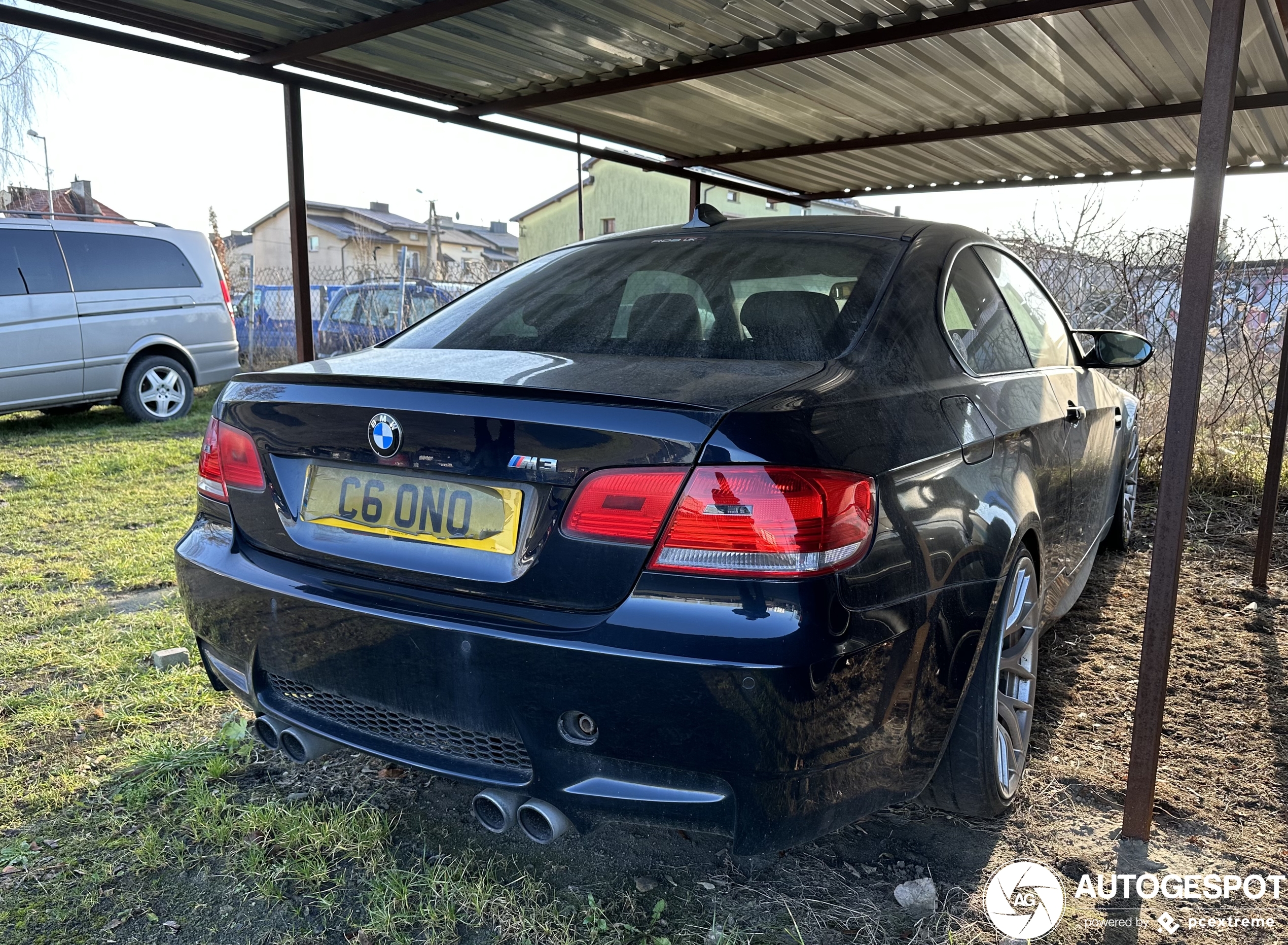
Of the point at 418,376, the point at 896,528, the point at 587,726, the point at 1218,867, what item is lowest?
the point at 1218,867

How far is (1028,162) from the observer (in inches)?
261

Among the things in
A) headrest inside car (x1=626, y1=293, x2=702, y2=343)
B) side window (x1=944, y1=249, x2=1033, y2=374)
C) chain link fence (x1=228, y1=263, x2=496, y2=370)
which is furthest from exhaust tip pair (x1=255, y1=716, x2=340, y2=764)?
chain link fence (x1=228, y1=263, x2=496, y2=370)

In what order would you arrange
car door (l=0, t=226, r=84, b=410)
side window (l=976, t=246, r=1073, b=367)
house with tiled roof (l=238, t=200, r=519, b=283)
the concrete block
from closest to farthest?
side window (l=976, t=246, r=1073, b=367)
the concrete block
car door (l=0, t=226, r=84, b=410)
house with tiled roof (l=238, t=200, r=519, b=283)

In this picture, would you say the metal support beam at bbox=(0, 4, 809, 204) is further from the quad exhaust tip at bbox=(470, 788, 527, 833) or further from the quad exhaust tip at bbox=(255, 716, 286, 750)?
the quad exhaust tip at bbox=(470, 788, 527, 833)

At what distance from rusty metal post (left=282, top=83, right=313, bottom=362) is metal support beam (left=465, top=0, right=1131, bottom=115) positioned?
1.13 meters

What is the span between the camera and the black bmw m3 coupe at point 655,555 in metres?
1.57

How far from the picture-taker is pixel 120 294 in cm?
912

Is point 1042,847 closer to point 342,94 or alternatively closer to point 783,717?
point 783,717

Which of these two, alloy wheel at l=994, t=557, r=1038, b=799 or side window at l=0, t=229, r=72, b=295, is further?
side window at l=0, t=229, r=72, b=295

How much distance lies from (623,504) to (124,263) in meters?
9.47

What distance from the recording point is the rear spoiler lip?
5.35 ft

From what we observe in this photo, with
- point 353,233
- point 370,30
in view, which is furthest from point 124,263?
point 353,233

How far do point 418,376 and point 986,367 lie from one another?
1.58 m

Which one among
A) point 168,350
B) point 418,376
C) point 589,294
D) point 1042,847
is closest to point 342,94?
point 589,294
